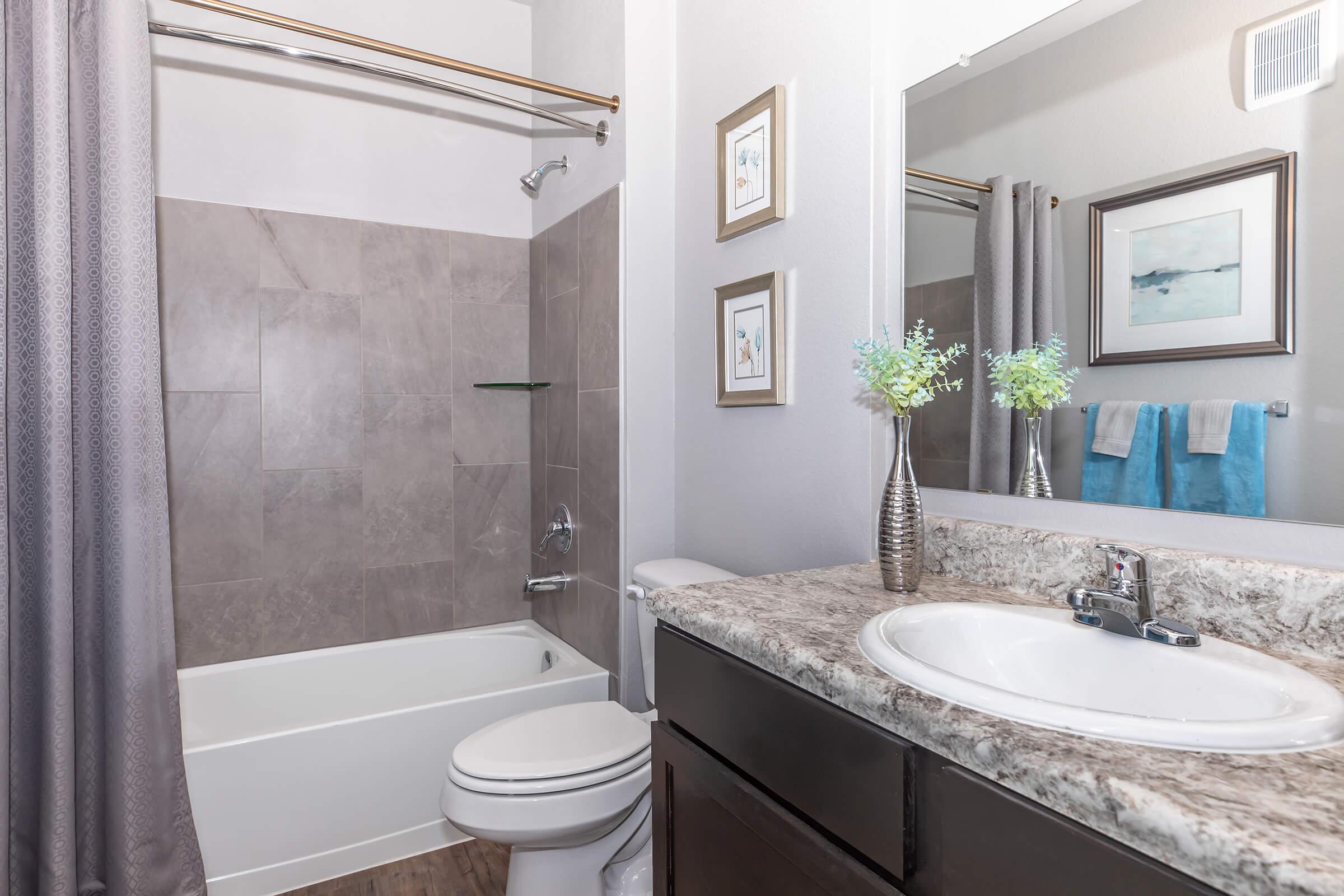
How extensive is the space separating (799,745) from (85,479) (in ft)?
5.32

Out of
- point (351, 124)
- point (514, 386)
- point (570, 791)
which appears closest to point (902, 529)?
point (570, 791)

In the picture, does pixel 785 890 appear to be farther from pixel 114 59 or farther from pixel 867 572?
pixel 114 59

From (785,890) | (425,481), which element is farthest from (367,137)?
(785,890)

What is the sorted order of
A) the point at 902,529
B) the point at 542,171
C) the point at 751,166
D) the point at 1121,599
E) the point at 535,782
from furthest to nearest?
the point at 542,171
the point at 751,166
the point at 535,782
the point at 902,529
the point at 1121,599

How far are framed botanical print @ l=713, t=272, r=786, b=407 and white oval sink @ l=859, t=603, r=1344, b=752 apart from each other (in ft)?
2.45

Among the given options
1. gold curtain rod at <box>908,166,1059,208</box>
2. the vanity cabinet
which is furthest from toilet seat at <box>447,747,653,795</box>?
gold curtain rod at <box>908,166,1059,208</box>

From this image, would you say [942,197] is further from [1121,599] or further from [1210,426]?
[1121,599]

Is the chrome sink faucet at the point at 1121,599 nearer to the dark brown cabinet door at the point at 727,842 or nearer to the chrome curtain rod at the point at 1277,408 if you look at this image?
the chrome curtain rod at the point at 1277,408

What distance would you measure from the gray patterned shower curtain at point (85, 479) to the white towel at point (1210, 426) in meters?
1.95

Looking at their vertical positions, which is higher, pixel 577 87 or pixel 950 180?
pixel 577 87

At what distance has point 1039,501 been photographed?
1.14m

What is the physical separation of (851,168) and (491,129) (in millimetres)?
1695

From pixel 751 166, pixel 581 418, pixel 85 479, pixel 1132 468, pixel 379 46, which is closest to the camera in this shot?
pixel 1132 468

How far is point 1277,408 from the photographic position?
874 mm
